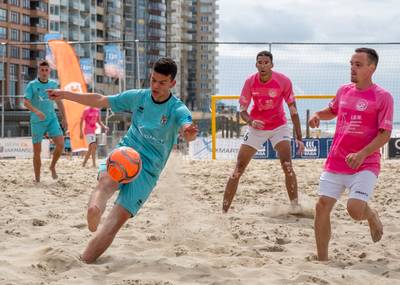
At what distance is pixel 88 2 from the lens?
3307 inches

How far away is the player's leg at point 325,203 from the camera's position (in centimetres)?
407

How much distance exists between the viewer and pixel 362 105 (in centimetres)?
399

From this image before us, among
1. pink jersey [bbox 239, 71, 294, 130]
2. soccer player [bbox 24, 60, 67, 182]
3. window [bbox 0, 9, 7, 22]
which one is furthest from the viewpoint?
window [bbox 0, 9, 7, 22]

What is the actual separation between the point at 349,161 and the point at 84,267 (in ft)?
5.43

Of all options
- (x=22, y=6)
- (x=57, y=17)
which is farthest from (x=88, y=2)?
(x=22, y=6)

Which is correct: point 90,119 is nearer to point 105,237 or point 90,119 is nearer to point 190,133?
point 105,237

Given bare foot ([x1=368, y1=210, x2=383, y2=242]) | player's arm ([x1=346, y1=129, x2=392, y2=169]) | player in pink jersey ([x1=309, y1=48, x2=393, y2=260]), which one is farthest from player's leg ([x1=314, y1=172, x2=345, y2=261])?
bare foot ([x1=368, y1=210, x2=383, y2=242])

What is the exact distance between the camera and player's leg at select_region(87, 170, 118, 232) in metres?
3.85

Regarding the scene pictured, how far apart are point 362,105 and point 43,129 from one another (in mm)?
5385

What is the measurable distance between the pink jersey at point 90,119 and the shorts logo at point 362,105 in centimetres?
905

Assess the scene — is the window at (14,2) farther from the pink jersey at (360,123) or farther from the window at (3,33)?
the pink jersey at (360,123)

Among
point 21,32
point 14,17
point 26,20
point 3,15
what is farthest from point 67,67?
point 26,20

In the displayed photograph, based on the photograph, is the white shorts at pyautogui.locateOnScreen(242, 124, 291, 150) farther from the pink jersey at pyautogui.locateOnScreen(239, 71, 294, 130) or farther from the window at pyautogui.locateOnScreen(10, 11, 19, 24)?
the window at pyautogui.locateOnScreen(10, 11, 19, 24)

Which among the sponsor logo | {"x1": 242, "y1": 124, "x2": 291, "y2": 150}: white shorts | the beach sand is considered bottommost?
the beach sand
